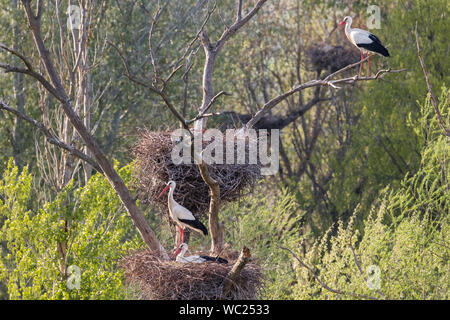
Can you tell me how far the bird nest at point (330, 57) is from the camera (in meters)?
14.7

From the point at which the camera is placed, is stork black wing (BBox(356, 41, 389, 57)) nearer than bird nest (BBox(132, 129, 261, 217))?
No

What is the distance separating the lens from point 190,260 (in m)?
6.62

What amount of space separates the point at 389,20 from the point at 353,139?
2.83m

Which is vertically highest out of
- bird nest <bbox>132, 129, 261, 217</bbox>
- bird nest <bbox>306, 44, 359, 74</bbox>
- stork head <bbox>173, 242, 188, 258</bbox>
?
bird nest <bbox>306, 44, 359, 74</bbox>

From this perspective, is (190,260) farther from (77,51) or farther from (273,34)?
(273,34)

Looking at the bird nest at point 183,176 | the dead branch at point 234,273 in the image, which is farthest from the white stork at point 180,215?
Result: the dead branch at point 234,273

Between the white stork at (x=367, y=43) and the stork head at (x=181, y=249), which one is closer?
the stork head at (x=181, y=249)

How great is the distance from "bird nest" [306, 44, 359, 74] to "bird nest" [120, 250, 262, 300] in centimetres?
870

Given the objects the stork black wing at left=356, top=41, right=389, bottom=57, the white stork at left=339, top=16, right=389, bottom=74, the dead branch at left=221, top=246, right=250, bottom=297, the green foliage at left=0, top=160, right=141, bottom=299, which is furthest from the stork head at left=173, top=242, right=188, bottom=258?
the stork black wing at left=356, top=41, right=389, bottom=57

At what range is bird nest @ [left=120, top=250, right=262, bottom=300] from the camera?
6.45 metres

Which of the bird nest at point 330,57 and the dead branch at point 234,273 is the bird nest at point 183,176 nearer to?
the dead branch at point 234,273

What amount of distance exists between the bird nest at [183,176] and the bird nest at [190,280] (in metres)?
0.82

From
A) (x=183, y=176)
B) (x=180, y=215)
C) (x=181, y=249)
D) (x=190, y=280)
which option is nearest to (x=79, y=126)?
(x=183, y=176)

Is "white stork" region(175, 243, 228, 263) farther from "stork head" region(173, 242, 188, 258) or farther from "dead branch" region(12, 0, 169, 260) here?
"dead branch" region(12, 0, 169, 260)
